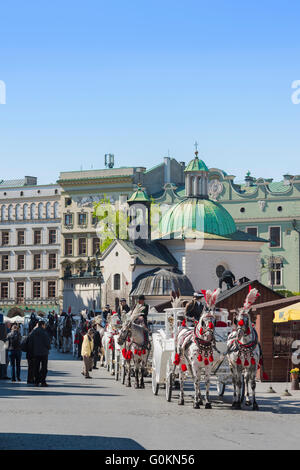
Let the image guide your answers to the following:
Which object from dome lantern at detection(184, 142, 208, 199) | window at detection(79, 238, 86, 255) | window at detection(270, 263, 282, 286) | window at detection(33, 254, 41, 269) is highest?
dome lantern at detection(184, 142, 208, 199)

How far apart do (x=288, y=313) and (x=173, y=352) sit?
4444 millimetres

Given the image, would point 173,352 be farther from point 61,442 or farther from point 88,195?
point 88,195

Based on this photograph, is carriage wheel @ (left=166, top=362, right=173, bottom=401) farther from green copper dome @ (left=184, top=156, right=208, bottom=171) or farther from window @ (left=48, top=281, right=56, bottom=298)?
window @ (left=48, top=281, right=56, bottom=298)

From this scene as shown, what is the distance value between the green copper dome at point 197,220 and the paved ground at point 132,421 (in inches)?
1673

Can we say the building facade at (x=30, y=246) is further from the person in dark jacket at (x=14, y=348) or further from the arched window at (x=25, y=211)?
the person in dark jacket at (x=14, y=348)

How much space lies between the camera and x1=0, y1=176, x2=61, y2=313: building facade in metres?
99.0

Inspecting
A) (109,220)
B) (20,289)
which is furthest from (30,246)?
(109,220)

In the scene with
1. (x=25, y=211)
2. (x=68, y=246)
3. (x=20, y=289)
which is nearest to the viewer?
(x=68, y=246)

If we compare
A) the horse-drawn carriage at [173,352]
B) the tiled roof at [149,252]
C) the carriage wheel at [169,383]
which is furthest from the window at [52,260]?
the carriage wheel at [169,383]

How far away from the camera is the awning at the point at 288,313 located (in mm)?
23719

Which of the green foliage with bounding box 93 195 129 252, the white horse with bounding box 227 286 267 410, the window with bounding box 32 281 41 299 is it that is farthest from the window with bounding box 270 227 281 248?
the white horse with bounding box 227 286 267 410

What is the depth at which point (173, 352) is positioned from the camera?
20.8 meters

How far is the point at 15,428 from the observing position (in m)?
14.9

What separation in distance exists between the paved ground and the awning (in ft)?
6.07
